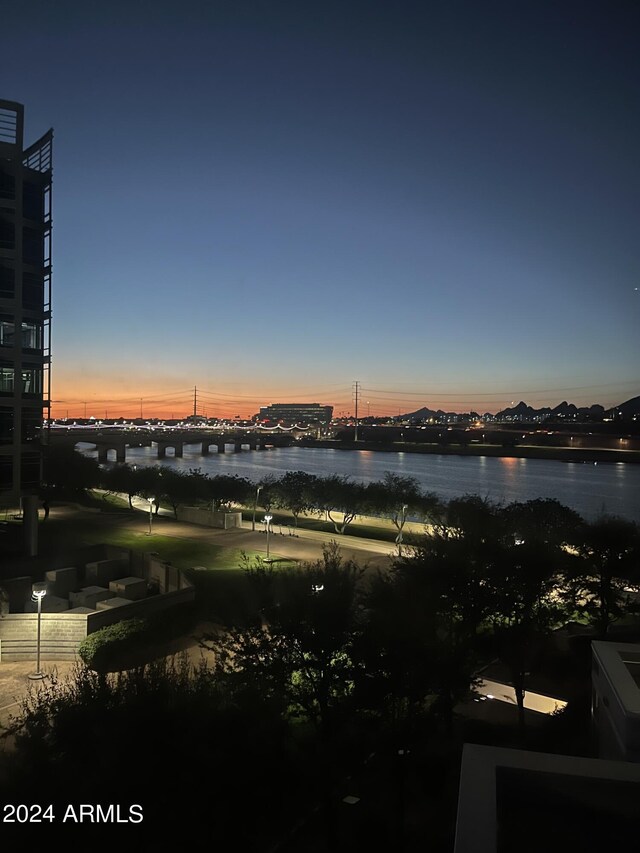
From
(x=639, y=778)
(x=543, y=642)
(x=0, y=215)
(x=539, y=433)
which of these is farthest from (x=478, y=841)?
(x=539, y=433)

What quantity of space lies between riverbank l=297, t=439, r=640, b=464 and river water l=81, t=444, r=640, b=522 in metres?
0.91

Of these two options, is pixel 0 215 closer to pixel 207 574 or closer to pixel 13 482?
pixel 13 482

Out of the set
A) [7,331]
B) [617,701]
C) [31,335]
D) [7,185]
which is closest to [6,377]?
[7,331]

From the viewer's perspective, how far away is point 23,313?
10664mm

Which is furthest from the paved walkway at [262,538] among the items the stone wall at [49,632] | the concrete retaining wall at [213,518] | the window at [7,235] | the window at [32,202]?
the window at [32,202]

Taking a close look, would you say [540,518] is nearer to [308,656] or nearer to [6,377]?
[308,656]

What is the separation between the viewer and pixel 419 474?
45.8 metres

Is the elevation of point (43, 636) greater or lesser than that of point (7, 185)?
lesser

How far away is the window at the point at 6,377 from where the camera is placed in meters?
10.3

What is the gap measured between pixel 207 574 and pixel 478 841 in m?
9.87

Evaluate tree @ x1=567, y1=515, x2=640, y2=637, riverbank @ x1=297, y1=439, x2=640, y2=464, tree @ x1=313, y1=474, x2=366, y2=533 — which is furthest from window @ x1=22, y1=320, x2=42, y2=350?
riverbank @ x1=297, y1=439, x2=640, y2=464

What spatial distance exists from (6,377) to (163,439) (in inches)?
1647

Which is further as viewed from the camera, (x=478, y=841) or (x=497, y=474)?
(x=497, y=474)

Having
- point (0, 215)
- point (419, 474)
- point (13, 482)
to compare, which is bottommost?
point (419, 474)
